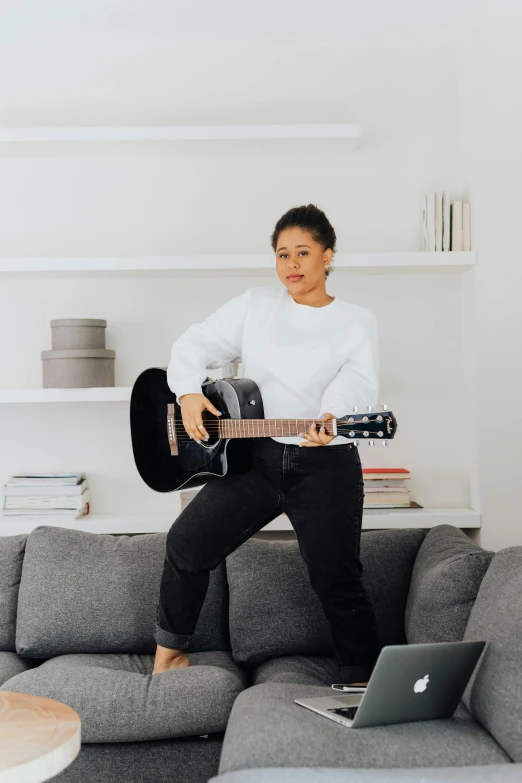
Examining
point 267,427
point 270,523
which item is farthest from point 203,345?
point 270,523

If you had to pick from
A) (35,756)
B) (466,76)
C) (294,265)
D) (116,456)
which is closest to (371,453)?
(116,456)

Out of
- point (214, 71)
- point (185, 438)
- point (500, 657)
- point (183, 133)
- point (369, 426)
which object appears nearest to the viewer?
point (500, 657)

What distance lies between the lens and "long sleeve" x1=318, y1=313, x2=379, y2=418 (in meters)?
2.08

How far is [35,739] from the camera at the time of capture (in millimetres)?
1409

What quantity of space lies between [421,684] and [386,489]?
1.49 m

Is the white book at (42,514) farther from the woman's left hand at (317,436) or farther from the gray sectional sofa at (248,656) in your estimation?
the woman's left hand at (317,436)

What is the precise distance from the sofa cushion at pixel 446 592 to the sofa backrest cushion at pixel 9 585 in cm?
116

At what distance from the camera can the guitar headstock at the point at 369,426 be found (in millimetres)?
1942

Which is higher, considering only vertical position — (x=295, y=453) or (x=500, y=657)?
(x=295, y=453)

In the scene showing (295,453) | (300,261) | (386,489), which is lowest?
(386,489)

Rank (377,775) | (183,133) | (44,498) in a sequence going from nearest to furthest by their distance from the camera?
(377,775)
(183,133)
(44,498)

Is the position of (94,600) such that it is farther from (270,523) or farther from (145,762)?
(270,523)

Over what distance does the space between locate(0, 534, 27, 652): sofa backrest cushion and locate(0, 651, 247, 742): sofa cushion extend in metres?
0.33

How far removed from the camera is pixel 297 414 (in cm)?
219
